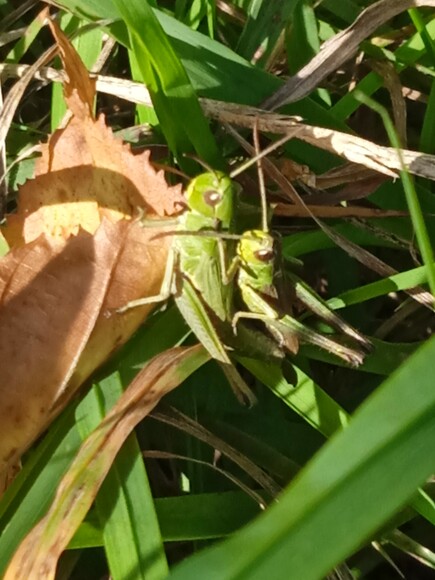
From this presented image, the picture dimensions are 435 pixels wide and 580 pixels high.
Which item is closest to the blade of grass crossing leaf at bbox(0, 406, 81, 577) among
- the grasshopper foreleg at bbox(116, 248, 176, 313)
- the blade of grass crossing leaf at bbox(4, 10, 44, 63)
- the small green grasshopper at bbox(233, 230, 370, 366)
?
the grasshopper foreleg at bbox(116, 248, 176, 313)

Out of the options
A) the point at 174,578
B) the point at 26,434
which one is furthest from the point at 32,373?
the point at 174,578

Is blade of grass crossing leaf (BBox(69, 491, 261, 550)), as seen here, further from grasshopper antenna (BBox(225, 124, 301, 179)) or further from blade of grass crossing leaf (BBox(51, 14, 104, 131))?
blade of grass crossing leaf (BBox(51, 14, 104, 131))

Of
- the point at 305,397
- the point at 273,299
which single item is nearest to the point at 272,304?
the point at 273,299

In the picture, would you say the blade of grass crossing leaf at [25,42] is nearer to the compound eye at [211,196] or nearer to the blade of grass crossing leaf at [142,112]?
the blade of grass crossing leaf at [142,112]

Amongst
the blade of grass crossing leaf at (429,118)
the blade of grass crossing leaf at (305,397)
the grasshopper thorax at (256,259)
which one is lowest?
the blade of grass crossing leaf at (305,397)

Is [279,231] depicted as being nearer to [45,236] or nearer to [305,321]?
[305,321]

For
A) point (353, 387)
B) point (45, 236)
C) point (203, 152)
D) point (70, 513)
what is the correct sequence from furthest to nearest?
point (353, 387)
point (203, 152)
point (45, 236)
point (70, 513)

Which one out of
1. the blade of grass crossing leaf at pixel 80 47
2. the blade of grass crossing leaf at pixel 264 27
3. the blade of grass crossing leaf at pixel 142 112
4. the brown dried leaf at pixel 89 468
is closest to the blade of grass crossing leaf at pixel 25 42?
the blade of grass crossing leaf at pixel 80 47
